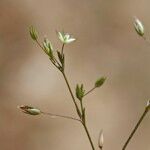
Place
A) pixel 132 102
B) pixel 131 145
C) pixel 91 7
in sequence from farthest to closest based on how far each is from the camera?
pixel 91 7, pixel 132 102, pixel 131 145

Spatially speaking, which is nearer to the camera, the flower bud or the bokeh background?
the flower bud

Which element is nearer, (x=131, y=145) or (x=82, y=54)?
(x=131, y=145)

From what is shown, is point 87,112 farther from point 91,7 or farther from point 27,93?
point 91,7

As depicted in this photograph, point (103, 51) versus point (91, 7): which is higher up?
point (91, 7)

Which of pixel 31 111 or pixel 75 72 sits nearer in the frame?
pixel 31 111

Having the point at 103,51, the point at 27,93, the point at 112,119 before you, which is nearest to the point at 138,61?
the point at 103,51

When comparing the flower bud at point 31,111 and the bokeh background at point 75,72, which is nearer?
the flower bud at point 31,111

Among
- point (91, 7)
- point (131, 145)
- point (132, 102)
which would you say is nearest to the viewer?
point (131, 145)

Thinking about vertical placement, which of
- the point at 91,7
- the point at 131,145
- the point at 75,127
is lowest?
the point at 131,145
